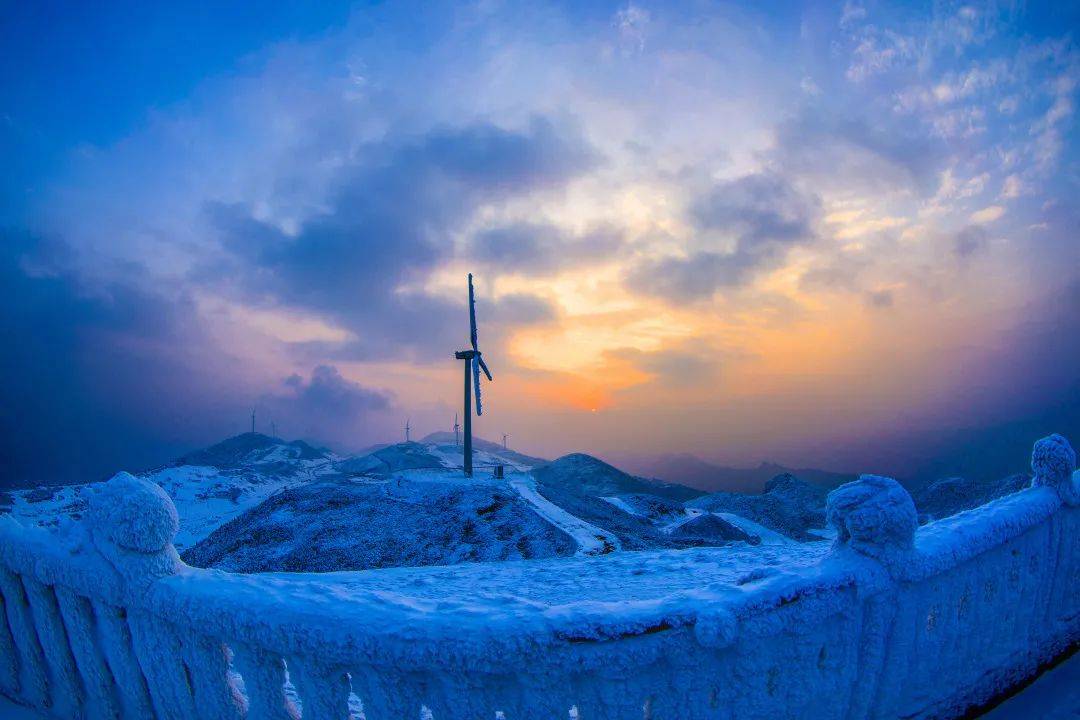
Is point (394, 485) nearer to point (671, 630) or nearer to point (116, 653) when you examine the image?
point (116, 653)

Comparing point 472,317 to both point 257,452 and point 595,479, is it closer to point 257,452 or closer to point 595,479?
point 595,479

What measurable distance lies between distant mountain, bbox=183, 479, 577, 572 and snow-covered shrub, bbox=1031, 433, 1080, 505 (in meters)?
10.7

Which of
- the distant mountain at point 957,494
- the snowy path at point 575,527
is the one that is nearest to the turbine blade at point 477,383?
the snowy path at point 575,527

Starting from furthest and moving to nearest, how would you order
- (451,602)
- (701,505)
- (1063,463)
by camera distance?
(701,505)
(1063,463)
(451,602)

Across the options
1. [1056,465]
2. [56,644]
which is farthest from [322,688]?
[1056,465]

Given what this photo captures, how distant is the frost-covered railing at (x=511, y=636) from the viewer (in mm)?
2639

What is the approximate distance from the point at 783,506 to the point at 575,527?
17811mm

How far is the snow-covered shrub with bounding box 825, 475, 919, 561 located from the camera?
315 cm

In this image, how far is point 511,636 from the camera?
8.46 feet

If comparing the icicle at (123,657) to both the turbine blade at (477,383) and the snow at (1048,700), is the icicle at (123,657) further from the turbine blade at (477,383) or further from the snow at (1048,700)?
the turbine blade at (477,383)

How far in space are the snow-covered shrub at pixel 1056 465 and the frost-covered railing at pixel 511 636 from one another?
0.87 metres

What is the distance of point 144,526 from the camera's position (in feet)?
10.3

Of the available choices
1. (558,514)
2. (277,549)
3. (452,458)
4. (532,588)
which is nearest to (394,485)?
(277,549)

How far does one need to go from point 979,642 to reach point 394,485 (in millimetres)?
19805
